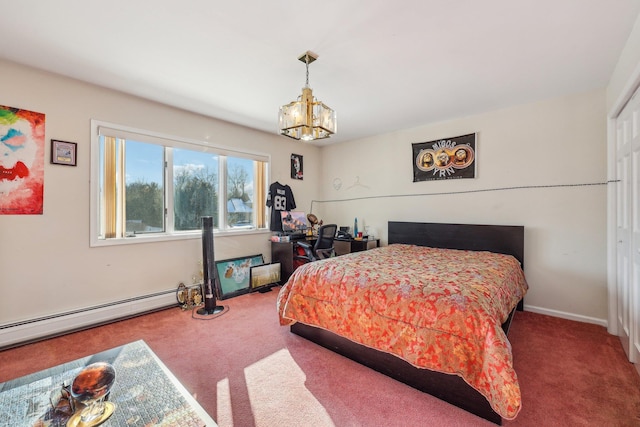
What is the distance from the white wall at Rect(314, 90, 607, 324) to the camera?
293cm

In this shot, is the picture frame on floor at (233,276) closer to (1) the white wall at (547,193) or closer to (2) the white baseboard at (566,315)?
(1) the white wall at (547,193)

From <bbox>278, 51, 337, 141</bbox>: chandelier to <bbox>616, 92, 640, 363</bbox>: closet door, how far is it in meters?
2.25

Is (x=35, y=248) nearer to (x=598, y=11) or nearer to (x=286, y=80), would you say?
(x=286, y=80)

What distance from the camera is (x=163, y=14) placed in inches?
71.9

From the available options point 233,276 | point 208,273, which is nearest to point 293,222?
point 233,276

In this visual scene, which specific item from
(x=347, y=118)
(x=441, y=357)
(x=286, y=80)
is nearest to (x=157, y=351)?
(x=441, y=357)

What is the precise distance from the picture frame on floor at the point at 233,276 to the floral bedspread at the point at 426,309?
4.97ft

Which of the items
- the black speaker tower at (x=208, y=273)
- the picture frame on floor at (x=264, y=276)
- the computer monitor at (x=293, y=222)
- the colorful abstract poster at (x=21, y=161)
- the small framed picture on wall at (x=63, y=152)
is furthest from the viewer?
the computer monitor at (x=293, y=222)

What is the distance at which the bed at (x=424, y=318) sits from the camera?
5.05 ft

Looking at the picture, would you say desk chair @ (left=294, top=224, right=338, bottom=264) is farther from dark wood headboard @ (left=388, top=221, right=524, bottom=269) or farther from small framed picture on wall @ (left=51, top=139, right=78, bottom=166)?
small framed picture on wall @ (left=51, top=139, right=78, bottom=166)

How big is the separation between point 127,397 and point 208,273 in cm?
208

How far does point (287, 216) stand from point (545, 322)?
3.59 meters

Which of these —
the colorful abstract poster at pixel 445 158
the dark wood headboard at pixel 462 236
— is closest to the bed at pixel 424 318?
the dark wood headboard at pixel 462 236

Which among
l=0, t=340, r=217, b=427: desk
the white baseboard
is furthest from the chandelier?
the white baseboard
